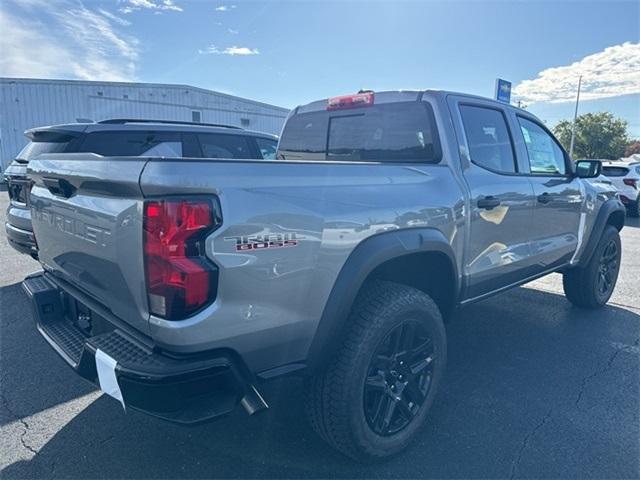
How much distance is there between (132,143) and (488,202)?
14.4ft

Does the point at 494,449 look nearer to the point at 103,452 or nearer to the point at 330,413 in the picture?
the point at 330,413

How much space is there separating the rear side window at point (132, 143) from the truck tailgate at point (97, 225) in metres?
2.73

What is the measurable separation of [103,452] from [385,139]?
2606mm

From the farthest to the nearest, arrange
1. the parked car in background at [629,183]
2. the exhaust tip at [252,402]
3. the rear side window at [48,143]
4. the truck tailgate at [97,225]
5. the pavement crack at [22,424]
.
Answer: the parked car in background at [629,183], the rear side window at [48,143], the pavement crack at [22,424], the exhaust tip at [252,402], the truck tailgate at [97,225]

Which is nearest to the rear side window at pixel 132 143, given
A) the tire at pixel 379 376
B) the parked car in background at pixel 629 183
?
the tire at pixel 379 376

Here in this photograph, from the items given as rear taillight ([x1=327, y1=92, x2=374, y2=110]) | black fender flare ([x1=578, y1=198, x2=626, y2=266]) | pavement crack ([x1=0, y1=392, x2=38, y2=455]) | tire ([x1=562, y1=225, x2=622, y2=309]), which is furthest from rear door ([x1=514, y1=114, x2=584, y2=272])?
pavement crack ([x1=0, y1=392, x2=38, y2=455])

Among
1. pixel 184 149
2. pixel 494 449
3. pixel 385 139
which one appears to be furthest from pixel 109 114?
pixel 494 449

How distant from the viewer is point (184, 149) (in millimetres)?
5895

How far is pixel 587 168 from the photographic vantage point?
4121 mm

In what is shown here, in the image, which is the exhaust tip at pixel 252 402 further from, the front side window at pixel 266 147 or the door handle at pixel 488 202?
the front side window at pixel 266 147

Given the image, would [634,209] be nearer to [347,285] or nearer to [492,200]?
[492,200]

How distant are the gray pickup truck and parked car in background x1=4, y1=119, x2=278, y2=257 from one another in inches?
95.2

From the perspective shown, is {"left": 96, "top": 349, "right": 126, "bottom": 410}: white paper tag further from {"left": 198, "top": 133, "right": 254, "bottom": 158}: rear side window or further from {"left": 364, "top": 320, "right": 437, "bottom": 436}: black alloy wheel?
{"left": 198, "top": 133, "right": 254, "bottom": 158}: rear side window

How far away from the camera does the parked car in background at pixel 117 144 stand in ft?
15.5
